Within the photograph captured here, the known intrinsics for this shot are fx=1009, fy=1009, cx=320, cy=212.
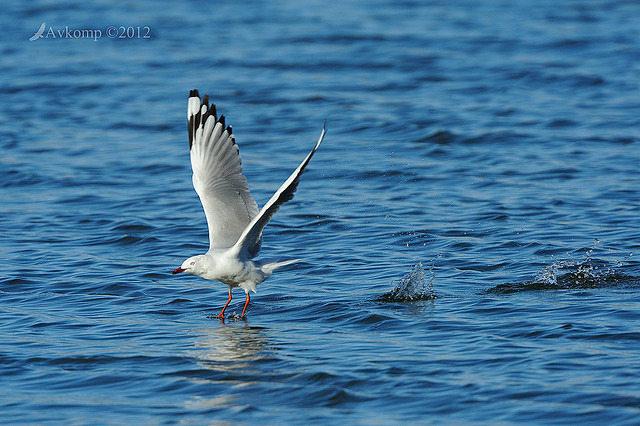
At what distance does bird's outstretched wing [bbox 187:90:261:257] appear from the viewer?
8.56 m

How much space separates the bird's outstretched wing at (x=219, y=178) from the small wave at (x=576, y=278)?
7.34ft

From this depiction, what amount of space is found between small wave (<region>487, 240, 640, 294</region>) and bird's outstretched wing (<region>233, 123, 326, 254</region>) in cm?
211

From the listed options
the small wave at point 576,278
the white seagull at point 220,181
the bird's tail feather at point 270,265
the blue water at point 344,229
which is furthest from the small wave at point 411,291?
the white seagull at point 220,181

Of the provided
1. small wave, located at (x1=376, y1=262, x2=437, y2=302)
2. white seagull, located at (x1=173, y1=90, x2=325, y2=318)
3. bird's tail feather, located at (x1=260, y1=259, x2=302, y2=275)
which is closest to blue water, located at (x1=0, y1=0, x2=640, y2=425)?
small wave, located at (x1=376, y1=262, x2=437, y2=302)

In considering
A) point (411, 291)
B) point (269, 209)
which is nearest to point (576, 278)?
point (411, 291)

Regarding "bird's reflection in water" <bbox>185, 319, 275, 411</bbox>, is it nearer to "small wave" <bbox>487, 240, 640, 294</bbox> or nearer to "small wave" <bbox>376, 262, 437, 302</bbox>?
"small wave" <bbox>376, 262, 437, 302</bbox>

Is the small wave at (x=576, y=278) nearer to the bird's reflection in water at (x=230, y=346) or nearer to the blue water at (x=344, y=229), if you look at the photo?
the blue water at (x=344, y=229)

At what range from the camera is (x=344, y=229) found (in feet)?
36.6

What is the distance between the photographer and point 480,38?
874 inches

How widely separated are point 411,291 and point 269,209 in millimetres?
1792

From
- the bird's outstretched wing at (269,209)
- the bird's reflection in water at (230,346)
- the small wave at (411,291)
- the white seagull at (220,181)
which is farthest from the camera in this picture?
the small wave at (411,291)

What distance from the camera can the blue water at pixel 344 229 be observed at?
6727 millimetres

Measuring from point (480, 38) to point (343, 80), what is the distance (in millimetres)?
4332

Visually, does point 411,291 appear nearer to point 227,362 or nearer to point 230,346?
point 230,346
